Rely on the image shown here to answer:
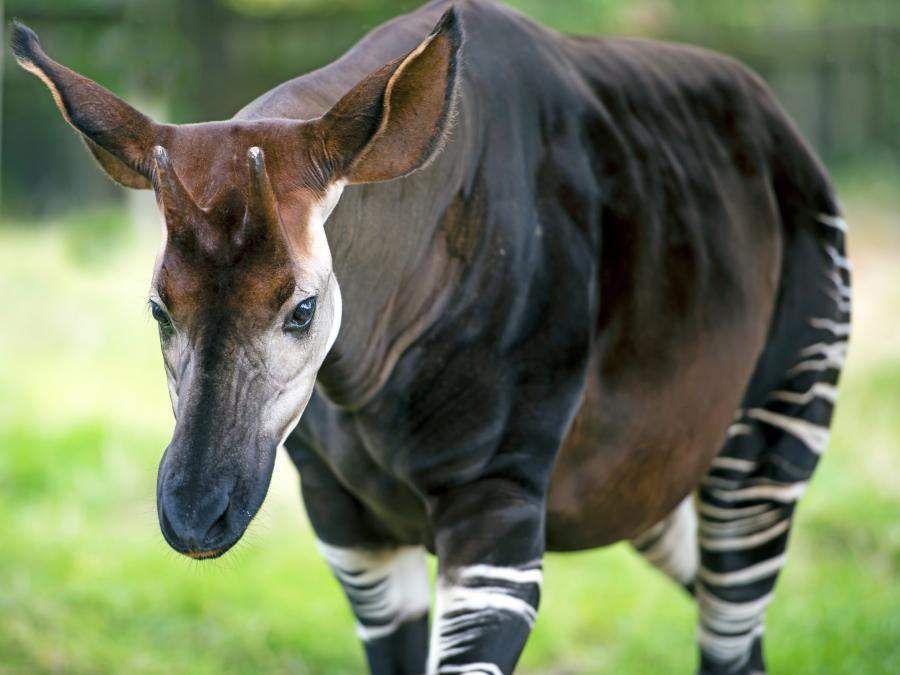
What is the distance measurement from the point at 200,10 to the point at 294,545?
297 inches

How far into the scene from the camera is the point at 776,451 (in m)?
3.23

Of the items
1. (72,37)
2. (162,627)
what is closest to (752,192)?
(162,627)

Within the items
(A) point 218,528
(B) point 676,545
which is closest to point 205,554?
(A) point 218,528

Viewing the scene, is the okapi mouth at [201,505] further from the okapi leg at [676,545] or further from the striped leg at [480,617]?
the okapi leg at [676,545]

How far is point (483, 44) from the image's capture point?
2.56m

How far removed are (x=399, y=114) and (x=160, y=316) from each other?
0.46 metres

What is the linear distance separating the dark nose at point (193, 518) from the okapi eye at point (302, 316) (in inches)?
10.0

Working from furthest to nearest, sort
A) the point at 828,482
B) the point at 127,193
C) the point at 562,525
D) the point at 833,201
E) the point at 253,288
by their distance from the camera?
the point at 127,193 → the point at 828,482 → the point at 833,201 → the point at 562,525 → the point at 253,288

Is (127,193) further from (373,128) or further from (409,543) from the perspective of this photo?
(373,128)

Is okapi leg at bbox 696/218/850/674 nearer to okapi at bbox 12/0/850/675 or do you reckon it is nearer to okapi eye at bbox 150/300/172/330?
okapi at bbox 12/0/850/675

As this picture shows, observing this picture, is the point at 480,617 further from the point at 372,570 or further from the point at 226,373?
the point at 226,373

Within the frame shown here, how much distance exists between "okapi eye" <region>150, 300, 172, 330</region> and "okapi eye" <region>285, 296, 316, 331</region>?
0.17 metres

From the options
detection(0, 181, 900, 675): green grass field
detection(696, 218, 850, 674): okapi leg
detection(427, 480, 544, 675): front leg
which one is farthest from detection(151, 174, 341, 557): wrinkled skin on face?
detection(696, 218, 850, 674): okapi leg

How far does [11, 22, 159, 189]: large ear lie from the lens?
2.00 meters
